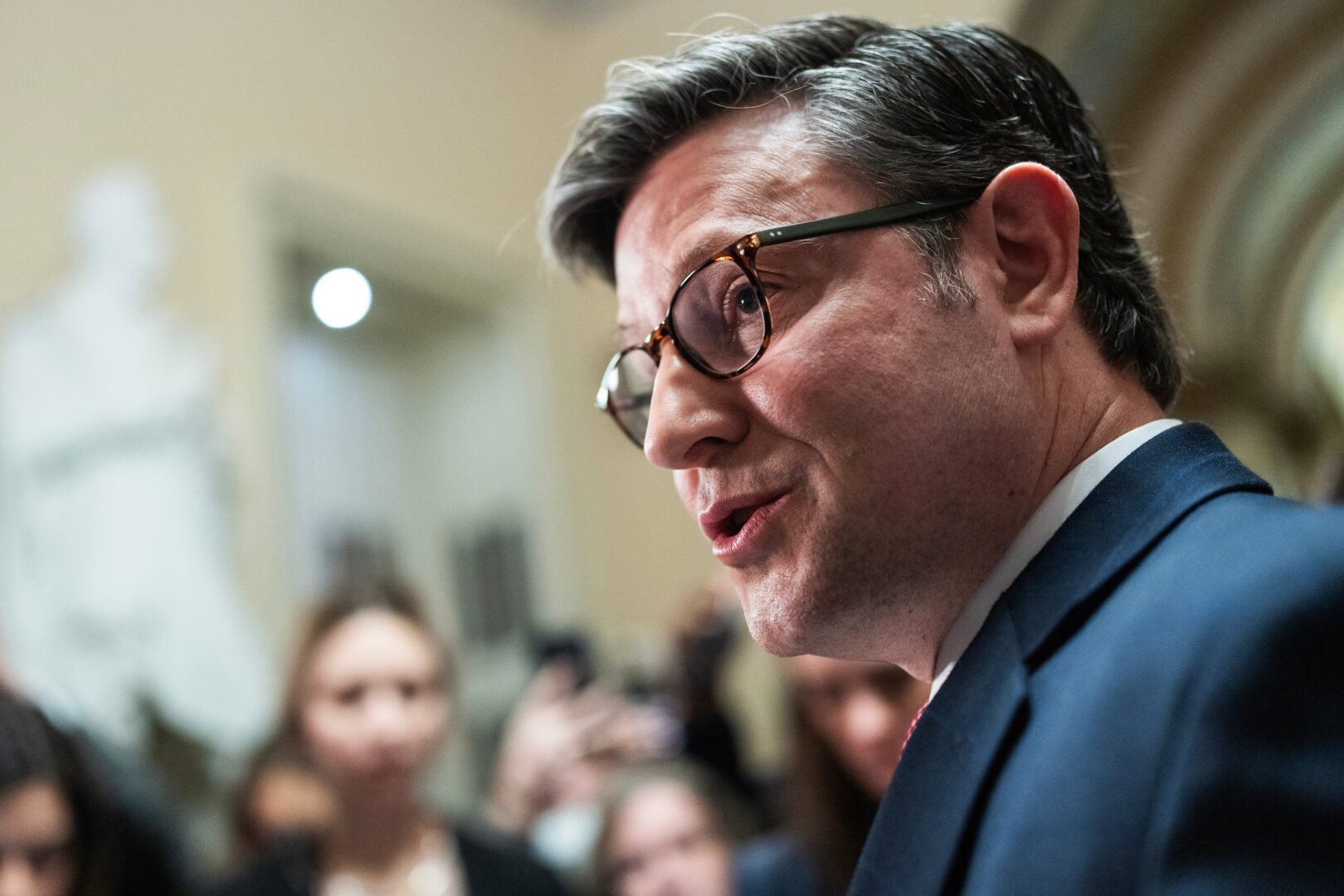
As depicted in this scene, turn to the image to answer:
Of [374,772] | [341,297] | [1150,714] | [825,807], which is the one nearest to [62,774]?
[374,772]

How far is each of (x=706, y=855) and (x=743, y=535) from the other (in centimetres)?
205

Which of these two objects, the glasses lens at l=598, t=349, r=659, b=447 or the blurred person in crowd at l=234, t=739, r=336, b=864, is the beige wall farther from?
the glasses lens at l=598, t=349, r=659, b=447

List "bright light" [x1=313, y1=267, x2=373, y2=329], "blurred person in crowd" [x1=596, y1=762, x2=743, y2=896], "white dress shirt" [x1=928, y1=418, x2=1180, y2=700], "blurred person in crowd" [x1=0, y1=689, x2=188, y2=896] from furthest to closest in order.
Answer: "bright light" [x1=313, y1=267, x2=373, y2=329], "blurred person in crowd" [x1=596, y1=762, x2=743, y2=896], "blurred person in crowd" [x1=0, y1=689, x2=188, y2=896], "white dress shirt" [x1=928, y1=418, x2=1180, y2=700]

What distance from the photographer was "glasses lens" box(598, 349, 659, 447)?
1456 mm

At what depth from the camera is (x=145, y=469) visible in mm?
5195

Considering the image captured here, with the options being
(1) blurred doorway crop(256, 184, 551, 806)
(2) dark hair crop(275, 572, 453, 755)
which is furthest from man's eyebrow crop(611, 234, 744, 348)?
(1) blurred doorway crop(256, 184, 551, 806)

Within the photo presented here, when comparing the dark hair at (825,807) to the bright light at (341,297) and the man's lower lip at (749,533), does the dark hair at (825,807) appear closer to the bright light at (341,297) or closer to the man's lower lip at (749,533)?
the man's lower lip at (749,533)

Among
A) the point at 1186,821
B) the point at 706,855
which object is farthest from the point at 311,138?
the point at 1186,821

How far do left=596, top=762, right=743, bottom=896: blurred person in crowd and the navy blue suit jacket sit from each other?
205cm

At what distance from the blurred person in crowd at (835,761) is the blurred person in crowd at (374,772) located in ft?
1.89

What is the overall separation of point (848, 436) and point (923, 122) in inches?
13.0

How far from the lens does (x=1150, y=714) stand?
0.85m

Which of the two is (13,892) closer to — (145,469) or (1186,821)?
(1186,821)

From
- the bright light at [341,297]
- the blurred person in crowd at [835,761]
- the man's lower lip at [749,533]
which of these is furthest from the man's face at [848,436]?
the bright light at [341,297]
